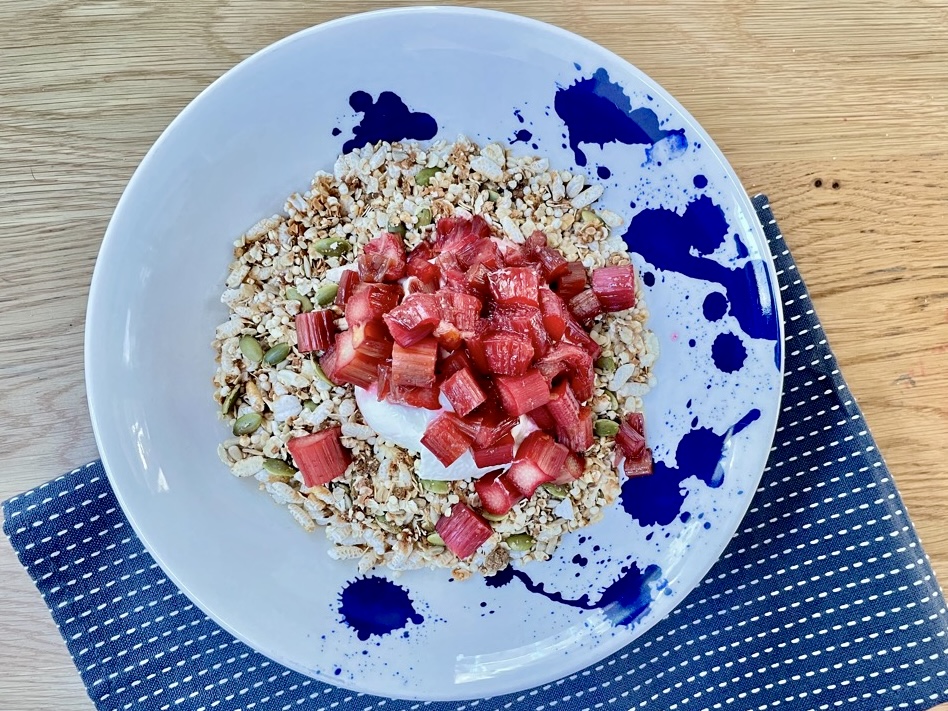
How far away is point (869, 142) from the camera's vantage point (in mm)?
1340

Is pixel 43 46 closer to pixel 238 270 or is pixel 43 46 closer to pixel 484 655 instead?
pixel 238 270

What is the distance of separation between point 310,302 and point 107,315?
0.98 ft

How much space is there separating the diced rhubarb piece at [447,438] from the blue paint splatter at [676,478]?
0.31 metres

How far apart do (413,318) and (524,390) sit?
0.20m

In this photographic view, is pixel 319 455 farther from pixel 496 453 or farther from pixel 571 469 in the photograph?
pixel 571 469

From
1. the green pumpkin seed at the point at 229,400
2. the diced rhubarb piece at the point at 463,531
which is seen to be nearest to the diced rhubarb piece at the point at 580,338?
the diced rhubarb piece at the point at 463,531

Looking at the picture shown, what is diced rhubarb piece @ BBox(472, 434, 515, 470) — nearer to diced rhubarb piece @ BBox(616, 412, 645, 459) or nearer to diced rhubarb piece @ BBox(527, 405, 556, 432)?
diced rhubarb piece @ BBox(527, 405, 556, 432)

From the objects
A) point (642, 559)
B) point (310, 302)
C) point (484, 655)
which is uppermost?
point (310, 302)

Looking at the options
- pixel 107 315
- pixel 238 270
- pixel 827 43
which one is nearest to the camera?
pixel 107 315

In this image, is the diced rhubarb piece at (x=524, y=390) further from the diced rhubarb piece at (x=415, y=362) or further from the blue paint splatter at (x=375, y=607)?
the blue paint splatter at (x=375, y=607)

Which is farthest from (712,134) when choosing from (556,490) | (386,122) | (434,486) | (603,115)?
(434,486)

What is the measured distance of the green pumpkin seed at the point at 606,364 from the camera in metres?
1.22

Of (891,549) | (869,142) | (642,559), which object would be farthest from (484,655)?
(869,142)

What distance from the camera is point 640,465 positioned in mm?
1217
